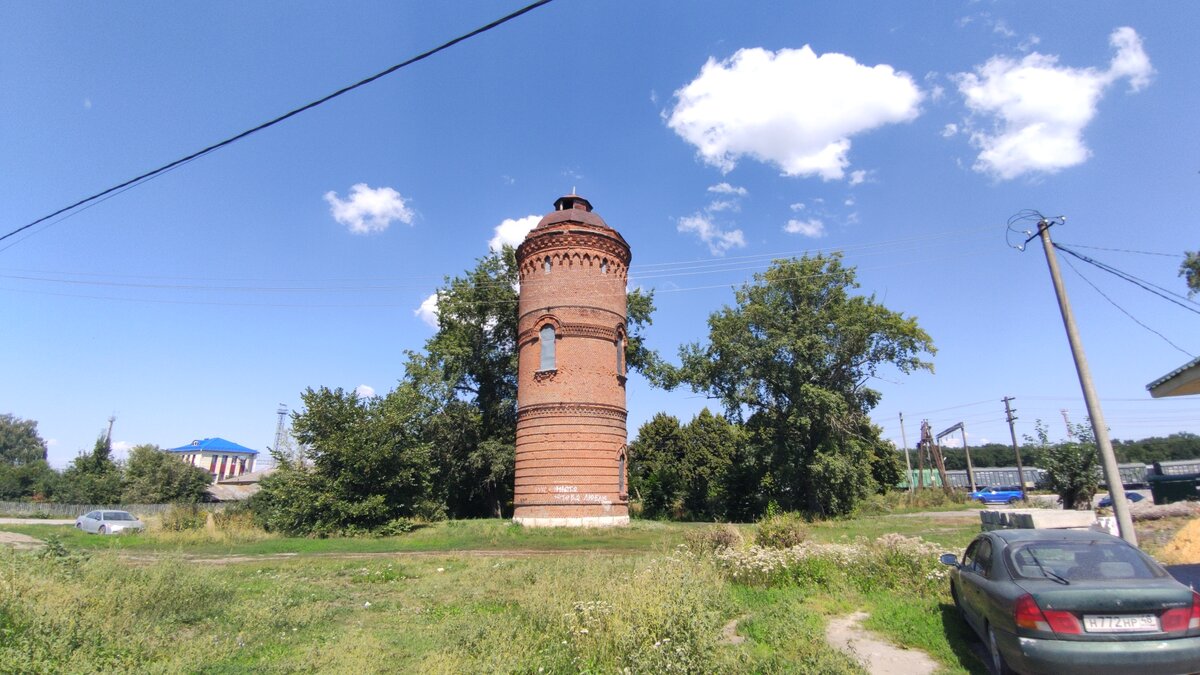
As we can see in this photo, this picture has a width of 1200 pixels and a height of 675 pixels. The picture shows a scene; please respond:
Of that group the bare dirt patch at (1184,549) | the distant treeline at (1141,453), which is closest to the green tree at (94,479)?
the bare dirt patch at (1184,549)

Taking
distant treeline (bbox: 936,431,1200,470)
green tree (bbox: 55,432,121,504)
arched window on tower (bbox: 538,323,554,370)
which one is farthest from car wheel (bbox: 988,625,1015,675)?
distant treeline (bbox: 936,431,1200,470)

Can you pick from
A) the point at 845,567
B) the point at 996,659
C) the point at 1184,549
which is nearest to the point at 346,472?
the point at 845,567

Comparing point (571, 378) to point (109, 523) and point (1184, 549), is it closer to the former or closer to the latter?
point (1184, 549)

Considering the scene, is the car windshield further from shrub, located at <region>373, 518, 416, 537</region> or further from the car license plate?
shrub, located at <region>373, 518, 416, 537</region>

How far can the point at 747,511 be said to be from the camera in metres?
31.8

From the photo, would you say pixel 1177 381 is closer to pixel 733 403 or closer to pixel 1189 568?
pixel 1189 568

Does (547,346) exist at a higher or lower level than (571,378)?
higher

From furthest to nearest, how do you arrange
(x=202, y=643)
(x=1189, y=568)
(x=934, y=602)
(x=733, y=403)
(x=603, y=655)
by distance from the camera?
(x=733, y=403), (x=1189, y=568), (x=934, y=602), (x=202, y=643), (x=603, y=655)

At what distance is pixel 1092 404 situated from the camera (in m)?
9.95

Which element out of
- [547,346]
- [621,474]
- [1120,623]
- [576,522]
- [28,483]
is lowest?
[576,522]

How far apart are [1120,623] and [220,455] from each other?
115096mm

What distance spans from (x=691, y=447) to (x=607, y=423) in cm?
1123

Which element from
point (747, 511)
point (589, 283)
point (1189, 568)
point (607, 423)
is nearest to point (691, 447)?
point (747, 511)

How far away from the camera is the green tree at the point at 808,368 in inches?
1085
